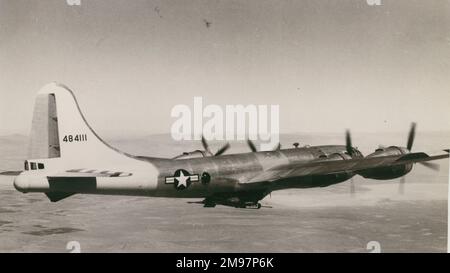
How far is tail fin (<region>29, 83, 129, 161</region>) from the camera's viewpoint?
67.9 ft

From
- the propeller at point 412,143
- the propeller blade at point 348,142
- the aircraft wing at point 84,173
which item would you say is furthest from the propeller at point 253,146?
the aircraft wing at point 84,173

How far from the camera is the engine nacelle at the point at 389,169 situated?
25234mm

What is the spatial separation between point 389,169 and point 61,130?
1490cm

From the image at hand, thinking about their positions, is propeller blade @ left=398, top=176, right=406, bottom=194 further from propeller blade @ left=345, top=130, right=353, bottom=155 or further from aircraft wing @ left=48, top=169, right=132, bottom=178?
aircraft wing @ left=48, top=169, right=132, bottom=178

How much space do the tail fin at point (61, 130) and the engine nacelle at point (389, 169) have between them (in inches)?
483

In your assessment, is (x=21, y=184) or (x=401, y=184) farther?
(x=401, y=184)

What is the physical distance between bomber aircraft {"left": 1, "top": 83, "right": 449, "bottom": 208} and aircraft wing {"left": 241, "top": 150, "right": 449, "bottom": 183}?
1 cm

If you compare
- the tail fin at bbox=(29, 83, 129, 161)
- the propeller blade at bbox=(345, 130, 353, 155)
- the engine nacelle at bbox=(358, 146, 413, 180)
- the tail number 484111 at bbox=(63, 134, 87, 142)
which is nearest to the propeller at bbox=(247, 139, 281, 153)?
the propeller blade at bbox=(345, 130, 353, 155)

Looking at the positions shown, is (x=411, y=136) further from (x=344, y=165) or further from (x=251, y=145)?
(x=251, y=145)

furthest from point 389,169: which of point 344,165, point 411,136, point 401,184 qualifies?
point 344,165

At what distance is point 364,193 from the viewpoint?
1028 inches

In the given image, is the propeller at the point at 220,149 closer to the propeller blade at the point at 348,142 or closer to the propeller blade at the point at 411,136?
the propeller blade at the point at 348,142

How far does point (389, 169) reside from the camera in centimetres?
2531
